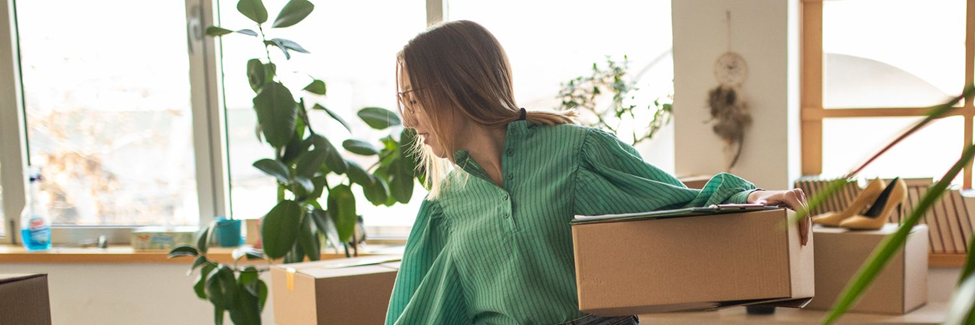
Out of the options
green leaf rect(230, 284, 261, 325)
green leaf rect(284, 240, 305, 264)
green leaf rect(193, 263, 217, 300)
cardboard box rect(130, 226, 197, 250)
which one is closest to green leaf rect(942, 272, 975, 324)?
green leaf rect(284, 240, 305, 264)

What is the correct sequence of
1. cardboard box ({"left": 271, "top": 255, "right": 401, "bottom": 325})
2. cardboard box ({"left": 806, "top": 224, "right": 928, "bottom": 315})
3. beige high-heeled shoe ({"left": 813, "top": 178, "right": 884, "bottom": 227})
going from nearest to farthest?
cardboard box ({"left": 271, "top": 255, "right": 401, "bottom": 325}) → cardboard box ({"left": 806, "top": 224, "right": 928, "bottom": 315}) → beige high-heeled shoe ({"left": 813, "top": 178, "right": 884, "bottom": 227})

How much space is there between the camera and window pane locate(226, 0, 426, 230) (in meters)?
3.34

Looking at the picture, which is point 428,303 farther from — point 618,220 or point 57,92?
point 57,92

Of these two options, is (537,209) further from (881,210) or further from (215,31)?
(215,31)

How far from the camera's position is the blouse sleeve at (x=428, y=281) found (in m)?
1.52

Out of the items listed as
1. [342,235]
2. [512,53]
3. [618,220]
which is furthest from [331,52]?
[618,220]

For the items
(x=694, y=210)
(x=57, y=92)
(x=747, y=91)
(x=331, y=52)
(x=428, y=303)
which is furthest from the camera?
(x=57, y=92)

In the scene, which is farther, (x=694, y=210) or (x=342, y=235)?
(x=342, y=235)

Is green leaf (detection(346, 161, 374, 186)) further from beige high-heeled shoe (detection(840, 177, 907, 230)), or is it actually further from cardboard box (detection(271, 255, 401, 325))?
beige high-heeled shoe (detection(840, 177, 907, 230))

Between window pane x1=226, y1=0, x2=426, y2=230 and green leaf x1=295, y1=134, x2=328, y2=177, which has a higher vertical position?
window pane x1=226, y1=0, x2=426, y2=230

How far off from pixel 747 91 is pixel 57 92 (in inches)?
109

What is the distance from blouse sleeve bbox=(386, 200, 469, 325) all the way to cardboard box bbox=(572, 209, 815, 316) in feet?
1.38

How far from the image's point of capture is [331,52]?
339 cm

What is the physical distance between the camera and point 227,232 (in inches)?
134
